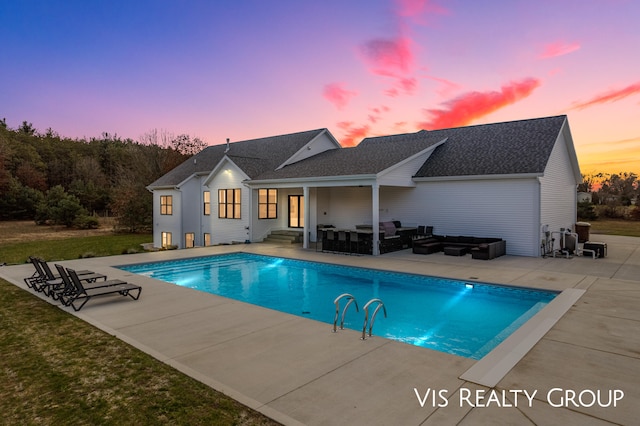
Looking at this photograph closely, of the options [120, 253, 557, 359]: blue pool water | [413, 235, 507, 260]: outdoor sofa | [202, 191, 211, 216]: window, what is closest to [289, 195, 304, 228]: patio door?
[202, 191, 211, 216]: window

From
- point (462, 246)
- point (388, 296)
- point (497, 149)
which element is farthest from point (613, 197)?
point (388, 296)

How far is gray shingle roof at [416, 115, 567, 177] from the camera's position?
1496 cm

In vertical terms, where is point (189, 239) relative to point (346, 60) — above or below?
below

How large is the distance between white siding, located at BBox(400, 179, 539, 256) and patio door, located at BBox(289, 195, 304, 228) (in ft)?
17.7

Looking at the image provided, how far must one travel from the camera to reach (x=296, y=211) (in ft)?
68.1

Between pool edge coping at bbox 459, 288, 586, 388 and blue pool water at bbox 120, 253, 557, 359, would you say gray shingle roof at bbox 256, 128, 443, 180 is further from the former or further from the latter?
pool edge coping at bbox 459, 288, 586, 388

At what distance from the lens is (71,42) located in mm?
20688

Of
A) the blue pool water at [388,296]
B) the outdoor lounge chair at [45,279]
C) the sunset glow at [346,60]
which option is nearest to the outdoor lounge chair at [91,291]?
the outdoor lounge chair at [45,279]

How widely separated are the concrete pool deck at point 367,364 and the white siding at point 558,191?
23.0 ft

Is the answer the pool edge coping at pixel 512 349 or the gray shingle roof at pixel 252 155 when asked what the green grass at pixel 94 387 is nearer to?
the pool edge coping at pixel 512 349

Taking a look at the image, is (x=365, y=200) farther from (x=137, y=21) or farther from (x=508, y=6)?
(x=137, y=21)

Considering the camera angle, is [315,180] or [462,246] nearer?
[462,246]

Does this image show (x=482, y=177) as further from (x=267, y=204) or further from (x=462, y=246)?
(x=267, y=204)

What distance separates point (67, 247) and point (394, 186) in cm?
1999
